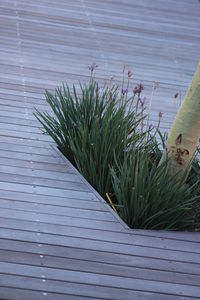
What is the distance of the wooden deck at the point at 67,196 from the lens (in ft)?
9.73

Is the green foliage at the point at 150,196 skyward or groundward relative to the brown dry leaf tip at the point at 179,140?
groundward

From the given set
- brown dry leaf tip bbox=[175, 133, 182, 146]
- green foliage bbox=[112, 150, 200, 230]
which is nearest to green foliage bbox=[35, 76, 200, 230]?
green foliage bbox=[112, 150, 200, 230]

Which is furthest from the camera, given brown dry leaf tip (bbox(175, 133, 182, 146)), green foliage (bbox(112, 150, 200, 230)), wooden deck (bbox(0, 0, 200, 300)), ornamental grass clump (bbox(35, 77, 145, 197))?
ornamental grass clump (bbox(35, 77, 145, 197))

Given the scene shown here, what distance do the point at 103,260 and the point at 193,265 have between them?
401mm

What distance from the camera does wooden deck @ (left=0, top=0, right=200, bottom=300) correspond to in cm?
296

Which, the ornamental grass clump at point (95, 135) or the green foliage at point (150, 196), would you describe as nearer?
the green foliage at point (150, 196)

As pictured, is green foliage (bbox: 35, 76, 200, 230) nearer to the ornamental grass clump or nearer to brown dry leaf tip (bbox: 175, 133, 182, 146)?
the ornamental grass clump

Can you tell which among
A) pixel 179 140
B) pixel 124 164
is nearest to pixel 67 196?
pixel 124 164

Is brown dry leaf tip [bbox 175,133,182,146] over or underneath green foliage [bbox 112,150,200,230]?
over

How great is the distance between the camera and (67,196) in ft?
12.2

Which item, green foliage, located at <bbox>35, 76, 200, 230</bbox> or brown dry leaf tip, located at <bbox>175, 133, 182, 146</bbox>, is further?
brown dry leaf tip, located at <bbox>175, 133, 182, 146</bbox>

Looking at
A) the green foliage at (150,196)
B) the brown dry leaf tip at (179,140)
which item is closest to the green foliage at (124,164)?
the green foliage at (150,196)

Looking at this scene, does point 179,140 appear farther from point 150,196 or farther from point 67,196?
point 67,196

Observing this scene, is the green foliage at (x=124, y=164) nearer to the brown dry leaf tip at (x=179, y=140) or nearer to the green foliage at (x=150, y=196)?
the green foliage at (x=150, y=196)
